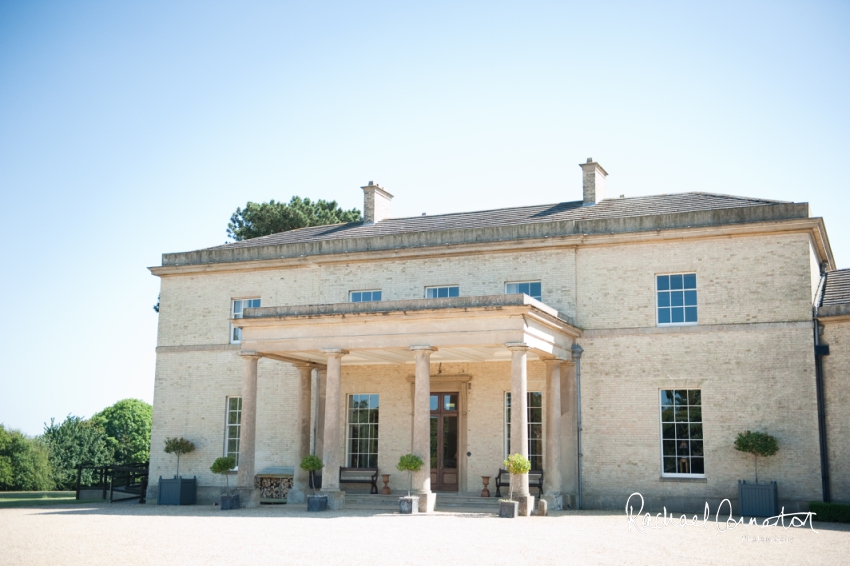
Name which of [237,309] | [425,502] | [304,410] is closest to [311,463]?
[304,410]

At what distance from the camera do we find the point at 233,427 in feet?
83.9

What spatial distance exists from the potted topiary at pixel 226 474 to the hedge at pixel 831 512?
1367cm

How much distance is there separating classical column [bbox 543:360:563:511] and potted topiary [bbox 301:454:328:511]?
5.33 m

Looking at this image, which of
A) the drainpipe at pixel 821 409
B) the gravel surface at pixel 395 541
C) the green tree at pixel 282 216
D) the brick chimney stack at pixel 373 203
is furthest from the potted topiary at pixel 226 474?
the green tree at pixel 282 216

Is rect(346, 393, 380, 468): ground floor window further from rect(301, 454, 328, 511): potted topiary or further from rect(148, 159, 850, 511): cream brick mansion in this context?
rect(301, 454, 328, 511): potted topiary

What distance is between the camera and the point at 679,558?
12195mm

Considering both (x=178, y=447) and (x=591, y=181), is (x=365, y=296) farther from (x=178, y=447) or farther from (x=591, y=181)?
(x=591, y=181)

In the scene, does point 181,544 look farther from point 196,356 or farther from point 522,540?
point 196,356

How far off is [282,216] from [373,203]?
55.9 ft

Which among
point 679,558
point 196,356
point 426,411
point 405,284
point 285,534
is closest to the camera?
point 679,558

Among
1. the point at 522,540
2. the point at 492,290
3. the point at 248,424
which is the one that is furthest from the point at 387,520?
the point at 492,290

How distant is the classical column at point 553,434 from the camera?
20.5 metres

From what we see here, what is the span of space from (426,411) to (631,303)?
6359 mm

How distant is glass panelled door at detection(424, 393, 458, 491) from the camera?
23000mm
